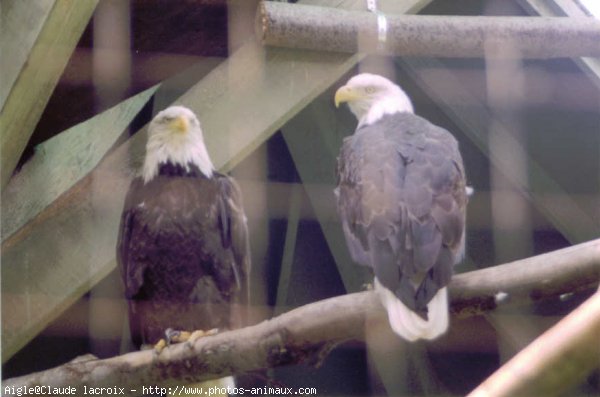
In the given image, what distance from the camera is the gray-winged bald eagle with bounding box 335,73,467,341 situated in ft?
5.57

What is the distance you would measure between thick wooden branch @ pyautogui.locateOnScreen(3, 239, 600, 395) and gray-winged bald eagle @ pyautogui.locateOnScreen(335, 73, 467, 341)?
0.05 metres

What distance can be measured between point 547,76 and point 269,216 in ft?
2.58

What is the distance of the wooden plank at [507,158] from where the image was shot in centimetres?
247

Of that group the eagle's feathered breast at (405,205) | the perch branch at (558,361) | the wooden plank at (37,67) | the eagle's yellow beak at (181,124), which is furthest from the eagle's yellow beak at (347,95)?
the perch branch at (558,361)

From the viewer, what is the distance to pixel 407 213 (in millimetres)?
1811

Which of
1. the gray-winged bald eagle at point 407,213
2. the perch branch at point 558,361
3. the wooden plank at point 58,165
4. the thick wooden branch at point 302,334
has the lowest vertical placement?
the perch branch at point 558,361

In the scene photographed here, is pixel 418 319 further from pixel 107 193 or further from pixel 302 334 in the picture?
pixel 107 193

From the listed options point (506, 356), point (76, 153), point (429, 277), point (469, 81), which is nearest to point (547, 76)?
point (469, 81)

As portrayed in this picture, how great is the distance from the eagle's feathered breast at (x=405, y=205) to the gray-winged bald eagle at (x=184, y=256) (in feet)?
1.07

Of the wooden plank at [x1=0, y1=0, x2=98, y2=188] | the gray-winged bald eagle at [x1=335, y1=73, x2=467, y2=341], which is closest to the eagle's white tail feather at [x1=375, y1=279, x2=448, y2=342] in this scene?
the gray-winged bald eagle at [x1=335, y1=73, x2=467, y2=341]

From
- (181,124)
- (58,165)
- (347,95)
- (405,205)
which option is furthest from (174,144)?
(405,205)

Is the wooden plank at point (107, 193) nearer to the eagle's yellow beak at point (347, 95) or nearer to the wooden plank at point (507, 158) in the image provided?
the eagle's yellow beak at point (347, 95)

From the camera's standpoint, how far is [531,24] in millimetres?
2223

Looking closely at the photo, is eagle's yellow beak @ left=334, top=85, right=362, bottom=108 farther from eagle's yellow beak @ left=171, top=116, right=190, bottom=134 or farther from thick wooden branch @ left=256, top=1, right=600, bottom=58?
eagle's yellow beak @ left=171, top=116, right=190, bottom=134
